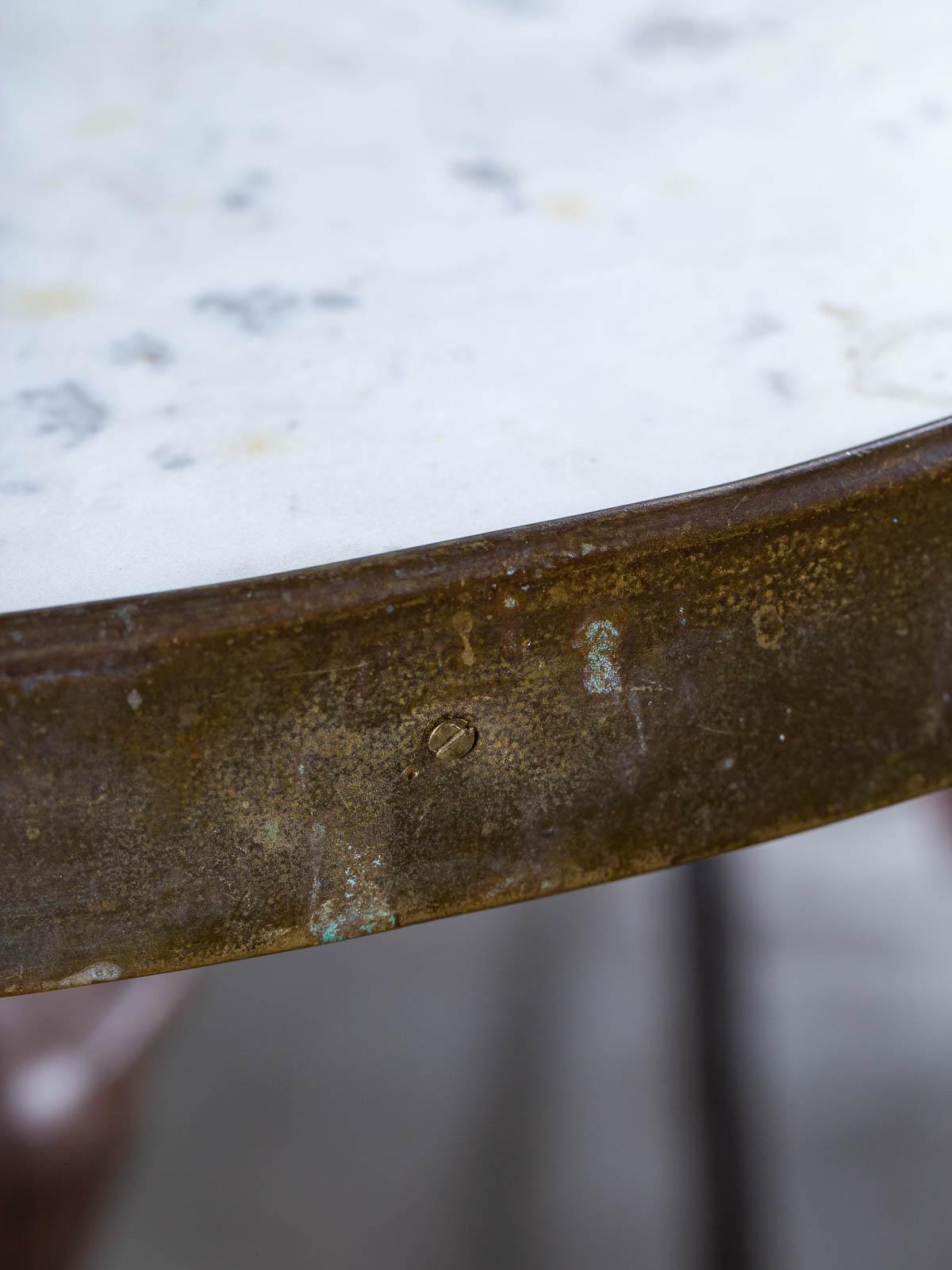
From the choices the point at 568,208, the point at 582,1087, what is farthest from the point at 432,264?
the point at 582,1087

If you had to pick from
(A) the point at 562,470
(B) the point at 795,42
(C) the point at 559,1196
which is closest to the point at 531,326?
(A) the point at 562,470

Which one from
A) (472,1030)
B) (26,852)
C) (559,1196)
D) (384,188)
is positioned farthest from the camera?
(472,1030)

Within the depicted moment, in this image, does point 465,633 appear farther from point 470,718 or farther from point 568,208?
point 568,208

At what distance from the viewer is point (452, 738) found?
0.64ft

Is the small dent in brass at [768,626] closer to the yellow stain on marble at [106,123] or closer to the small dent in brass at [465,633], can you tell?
the small dent in brass at [465,633]

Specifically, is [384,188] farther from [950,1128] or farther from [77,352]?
[950,1128]

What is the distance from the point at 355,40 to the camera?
15.9 inches

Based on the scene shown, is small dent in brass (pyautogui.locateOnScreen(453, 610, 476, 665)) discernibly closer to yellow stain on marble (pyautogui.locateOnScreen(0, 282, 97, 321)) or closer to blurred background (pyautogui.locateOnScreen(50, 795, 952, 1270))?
yellow stain on marble (pyautogui.locateOnScreen(0, 282, 97, 321))

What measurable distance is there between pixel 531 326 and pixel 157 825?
0.42ft

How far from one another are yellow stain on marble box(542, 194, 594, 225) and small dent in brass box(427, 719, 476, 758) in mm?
154

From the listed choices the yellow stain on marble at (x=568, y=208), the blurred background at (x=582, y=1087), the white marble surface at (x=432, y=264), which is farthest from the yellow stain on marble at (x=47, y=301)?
the blurred background at (x=582, y=1087)

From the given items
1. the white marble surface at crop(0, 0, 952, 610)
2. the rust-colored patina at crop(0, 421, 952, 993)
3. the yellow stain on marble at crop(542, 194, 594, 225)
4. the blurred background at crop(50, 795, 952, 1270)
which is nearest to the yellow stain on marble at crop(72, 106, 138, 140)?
the white marble surface at crop(0, 0, 952, 610)

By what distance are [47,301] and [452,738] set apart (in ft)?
0.48

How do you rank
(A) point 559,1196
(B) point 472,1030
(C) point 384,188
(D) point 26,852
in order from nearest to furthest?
(D) point 26,852, (C) point 384,188, (A) point 559,1196, (B) point 472,1030
